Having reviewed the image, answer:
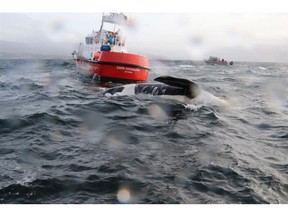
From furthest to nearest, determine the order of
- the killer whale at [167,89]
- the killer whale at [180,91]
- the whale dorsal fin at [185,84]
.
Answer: the killer whale at [180,91]
the killer whale at [167,89]
the whale dorsal fin at [185,84]

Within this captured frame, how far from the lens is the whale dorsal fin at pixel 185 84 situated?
10977mm

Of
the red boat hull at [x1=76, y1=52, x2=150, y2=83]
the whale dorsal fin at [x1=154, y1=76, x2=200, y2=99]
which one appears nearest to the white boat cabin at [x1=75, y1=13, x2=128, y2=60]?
the red boat hull at [x1=76, y1=52, x2=150, y2=83]

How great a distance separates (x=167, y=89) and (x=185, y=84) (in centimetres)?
123

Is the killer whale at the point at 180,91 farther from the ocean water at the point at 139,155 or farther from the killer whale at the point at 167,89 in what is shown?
the ocean water at the point at 139,155

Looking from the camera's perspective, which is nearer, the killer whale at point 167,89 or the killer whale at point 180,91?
Result: the killer whale at point 167,89

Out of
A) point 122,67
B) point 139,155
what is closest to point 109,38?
point 122,67

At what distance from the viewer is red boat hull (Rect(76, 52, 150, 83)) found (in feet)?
63.2

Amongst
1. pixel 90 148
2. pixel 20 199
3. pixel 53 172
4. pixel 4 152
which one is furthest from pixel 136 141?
pixel 20 199

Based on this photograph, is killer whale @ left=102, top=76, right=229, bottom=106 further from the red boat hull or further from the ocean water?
the red boat hull

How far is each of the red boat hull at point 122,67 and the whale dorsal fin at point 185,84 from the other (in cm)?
756

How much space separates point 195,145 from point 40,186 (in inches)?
153

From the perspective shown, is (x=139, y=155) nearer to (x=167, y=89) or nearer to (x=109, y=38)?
(x=167, y=89)

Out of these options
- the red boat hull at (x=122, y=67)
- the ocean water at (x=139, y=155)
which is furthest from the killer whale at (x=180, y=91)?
the red boat hull at (x=122, y=67)

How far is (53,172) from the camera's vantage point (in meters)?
5.43
